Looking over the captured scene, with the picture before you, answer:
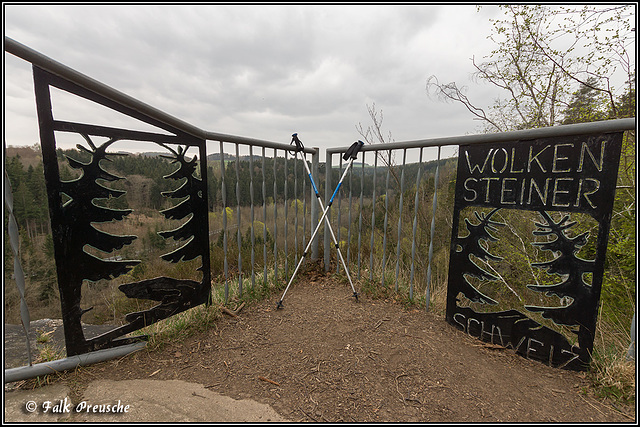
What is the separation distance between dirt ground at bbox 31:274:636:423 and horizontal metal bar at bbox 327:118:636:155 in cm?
132

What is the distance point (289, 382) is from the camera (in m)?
1.38

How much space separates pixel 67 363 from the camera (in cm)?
132

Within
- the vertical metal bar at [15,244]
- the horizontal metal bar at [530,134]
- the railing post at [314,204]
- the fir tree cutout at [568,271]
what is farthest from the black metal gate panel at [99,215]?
the fir tree cutout at [568,271]

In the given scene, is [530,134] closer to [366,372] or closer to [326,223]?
[366,372]

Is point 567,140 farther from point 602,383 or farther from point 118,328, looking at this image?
point 118,328

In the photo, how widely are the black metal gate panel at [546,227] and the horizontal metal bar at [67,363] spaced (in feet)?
7.10

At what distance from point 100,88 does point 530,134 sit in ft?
7.82

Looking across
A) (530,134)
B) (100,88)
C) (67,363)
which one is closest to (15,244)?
(67,363)

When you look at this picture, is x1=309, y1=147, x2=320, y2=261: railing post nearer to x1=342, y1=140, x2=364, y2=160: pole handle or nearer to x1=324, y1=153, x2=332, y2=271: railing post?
x1=324, y1=153, x2=332, y2=271: railing post

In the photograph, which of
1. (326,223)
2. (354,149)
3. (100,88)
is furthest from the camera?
(326,223)

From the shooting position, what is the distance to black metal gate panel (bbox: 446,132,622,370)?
1.35 metres

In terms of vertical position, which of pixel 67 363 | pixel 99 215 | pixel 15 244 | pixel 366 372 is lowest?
pixel 366 372

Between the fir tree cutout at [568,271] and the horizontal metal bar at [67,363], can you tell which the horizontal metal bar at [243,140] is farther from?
the fir tree cutout at [568,271]

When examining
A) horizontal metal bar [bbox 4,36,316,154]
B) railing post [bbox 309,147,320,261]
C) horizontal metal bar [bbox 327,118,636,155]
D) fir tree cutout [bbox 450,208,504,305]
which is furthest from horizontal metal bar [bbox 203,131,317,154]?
fir tree cutout [bbox 450,208,504,305]
